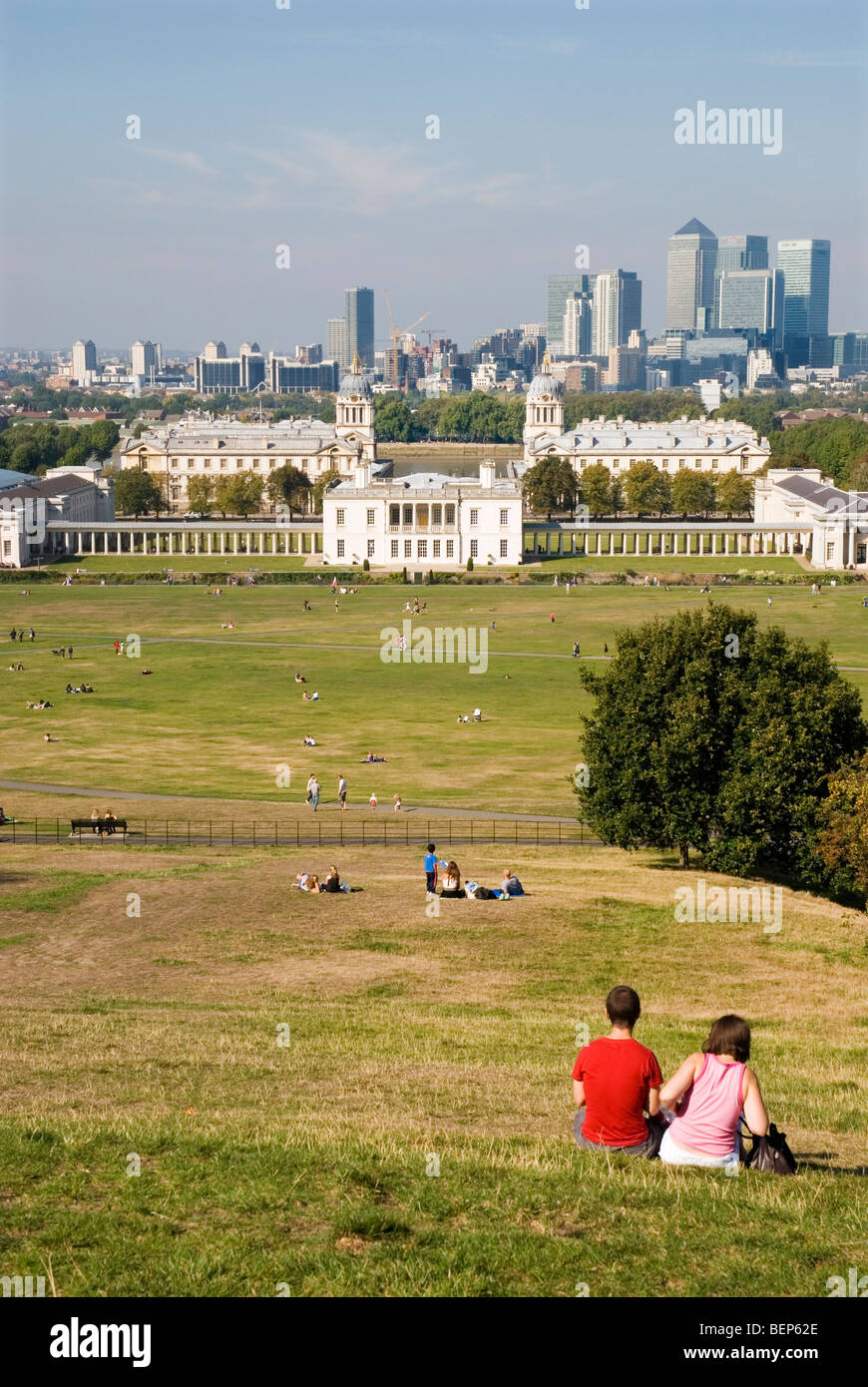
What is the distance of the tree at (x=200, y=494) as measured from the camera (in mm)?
161750

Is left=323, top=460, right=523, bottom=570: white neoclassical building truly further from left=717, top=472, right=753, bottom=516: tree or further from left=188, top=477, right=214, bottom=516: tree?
left=717, top=472, right=753, bottom=516: tree

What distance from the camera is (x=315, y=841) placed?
144 ft

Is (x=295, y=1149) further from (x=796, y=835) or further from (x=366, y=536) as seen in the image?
(x=366, y=536)

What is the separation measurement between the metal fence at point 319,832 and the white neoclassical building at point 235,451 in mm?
132815

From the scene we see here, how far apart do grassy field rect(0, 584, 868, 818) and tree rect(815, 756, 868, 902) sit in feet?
41.6

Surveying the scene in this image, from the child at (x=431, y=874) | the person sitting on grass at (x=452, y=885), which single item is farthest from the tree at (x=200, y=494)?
the person sitting on grass at (x=452, y=885)

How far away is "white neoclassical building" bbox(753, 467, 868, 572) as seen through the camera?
433 ft

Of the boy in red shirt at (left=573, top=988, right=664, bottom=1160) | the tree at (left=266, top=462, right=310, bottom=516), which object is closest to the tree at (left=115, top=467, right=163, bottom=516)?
the tree at (left=266, top=462, right=310, bottom=516)

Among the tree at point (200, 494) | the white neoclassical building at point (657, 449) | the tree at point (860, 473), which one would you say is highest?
the white neoclassical building at point (657, 449)

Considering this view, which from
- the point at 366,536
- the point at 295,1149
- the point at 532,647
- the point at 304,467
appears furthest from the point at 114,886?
the point at 304,467

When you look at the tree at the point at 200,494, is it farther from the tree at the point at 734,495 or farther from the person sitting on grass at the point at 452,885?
the person sitting on grass at the point at 452,885

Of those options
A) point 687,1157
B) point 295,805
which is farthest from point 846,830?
point 687,1157
